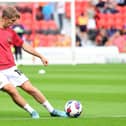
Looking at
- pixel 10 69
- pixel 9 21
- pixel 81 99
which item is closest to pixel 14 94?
pixel 10 69

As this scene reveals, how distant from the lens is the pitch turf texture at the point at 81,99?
8531 mm

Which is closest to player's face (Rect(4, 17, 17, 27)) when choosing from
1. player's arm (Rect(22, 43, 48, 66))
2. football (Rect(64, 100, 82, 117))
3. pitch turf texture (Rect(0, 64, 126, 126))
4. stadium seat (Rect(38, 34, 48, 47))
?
player's arm (Rect(22, 43, 48, 66))

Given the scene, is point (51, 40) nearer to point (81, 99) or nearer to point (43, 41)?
point (43, 41)

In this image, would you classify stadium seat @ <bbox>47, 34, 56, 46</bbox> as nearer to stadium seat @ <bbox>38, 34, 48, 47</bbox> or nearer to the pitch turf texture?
stadium seat @ <bbox>38, 34, 48, 47</bbox>

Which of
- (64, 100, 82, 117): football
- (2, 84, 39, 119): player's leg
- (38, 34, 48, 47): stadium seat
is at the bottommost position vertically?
(38, 34, 48, 47): stadium seat

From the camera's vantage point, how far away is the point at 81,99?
12492 millimetres

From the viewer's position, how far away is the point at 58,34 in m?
31.4

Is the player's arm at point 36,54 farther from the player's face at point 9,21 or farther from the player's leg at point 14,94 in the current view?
the player's leg at point 14,94

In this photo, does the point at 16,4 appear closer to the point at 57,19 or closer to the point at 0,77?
the point at 57,19

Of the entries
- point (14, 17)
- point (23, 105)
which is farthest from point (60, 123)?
point (14, 17)

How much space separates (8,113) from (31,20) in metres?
22.3

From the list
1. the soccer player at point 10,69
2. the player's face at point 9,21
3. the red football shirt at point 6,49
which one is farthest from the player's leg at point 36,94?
the player's face at point 9,21

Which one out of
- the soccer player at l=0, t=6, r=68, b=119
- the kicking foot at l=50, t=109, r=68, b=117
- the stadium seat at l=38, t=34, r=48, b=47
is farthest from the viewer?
the stadium seat at l=38, t=34, r=48, b=47

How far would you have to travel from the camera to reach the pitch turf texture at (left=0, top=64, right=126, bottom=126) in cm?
853
